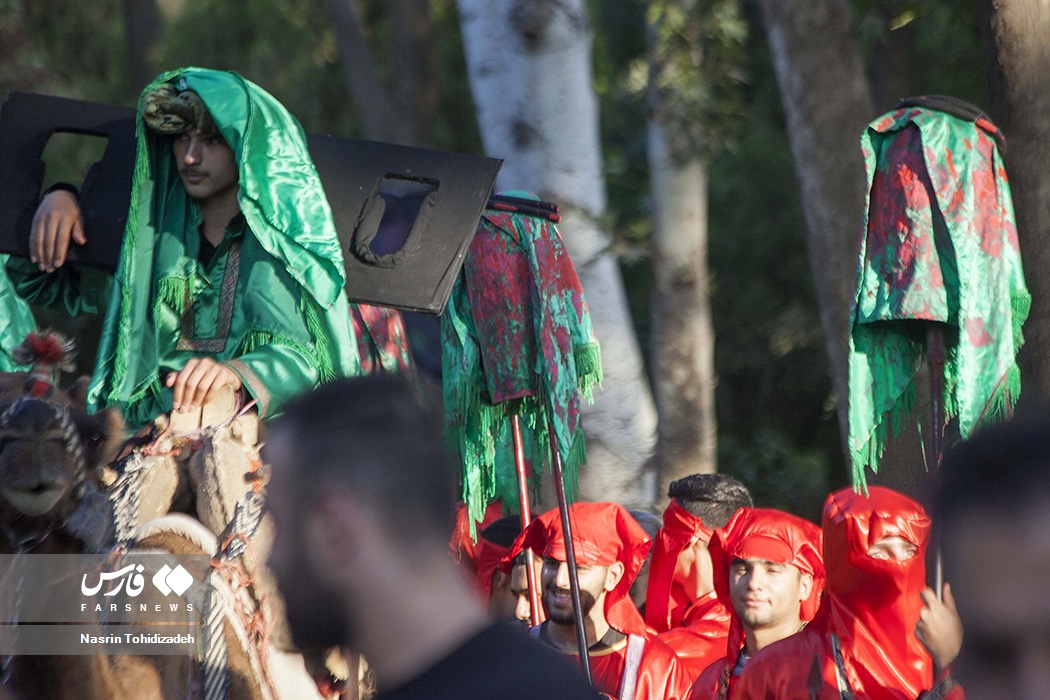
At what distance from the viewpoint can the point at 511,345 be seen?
535 cm

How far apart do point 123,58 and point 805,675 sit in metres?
14.5

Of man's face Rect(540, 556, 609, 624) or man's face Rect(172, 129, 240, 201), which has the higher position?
man's face Rect(172, 129, 240, 201)

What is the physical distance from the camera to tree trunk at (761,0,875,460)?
22.1 feet

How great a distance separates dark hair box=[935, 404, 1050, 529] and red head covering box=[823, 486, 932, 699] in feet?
10.2

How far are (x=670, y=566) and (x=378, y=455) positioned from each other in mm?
4582

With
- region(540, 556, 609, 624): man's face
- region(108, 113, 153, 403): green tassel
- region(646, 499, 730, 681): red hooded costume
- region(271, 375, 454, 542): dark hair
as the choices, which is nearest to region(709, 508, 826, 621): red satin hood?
region(540, 556, 609, 624): man's face

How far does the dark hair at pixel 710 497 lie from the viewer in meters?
6.64

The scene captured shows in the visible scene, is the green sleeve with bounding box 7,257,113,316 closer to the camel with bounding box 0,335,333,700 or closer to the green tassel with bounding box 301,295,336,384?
the green tassel with bounding box 301,295,336,384

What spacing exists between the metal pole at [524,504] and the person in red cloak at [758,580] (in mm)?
706

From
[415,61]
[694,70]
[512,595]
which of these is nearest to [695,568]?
[512,595]

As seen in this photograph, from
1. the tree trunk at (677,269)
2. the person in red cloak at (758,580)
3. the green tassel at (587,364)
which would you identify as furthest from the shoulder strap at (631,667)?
the tree trunk at (677,269)

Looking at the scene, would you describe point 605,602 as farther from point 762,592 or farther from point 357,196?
point 357,196

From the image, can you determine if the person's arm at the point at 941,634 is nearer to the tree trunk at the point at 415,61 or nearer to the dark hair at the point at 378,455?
the dark hair at the point at 378,455

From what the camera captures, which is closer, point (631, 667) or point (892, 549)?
point (892, 549)
